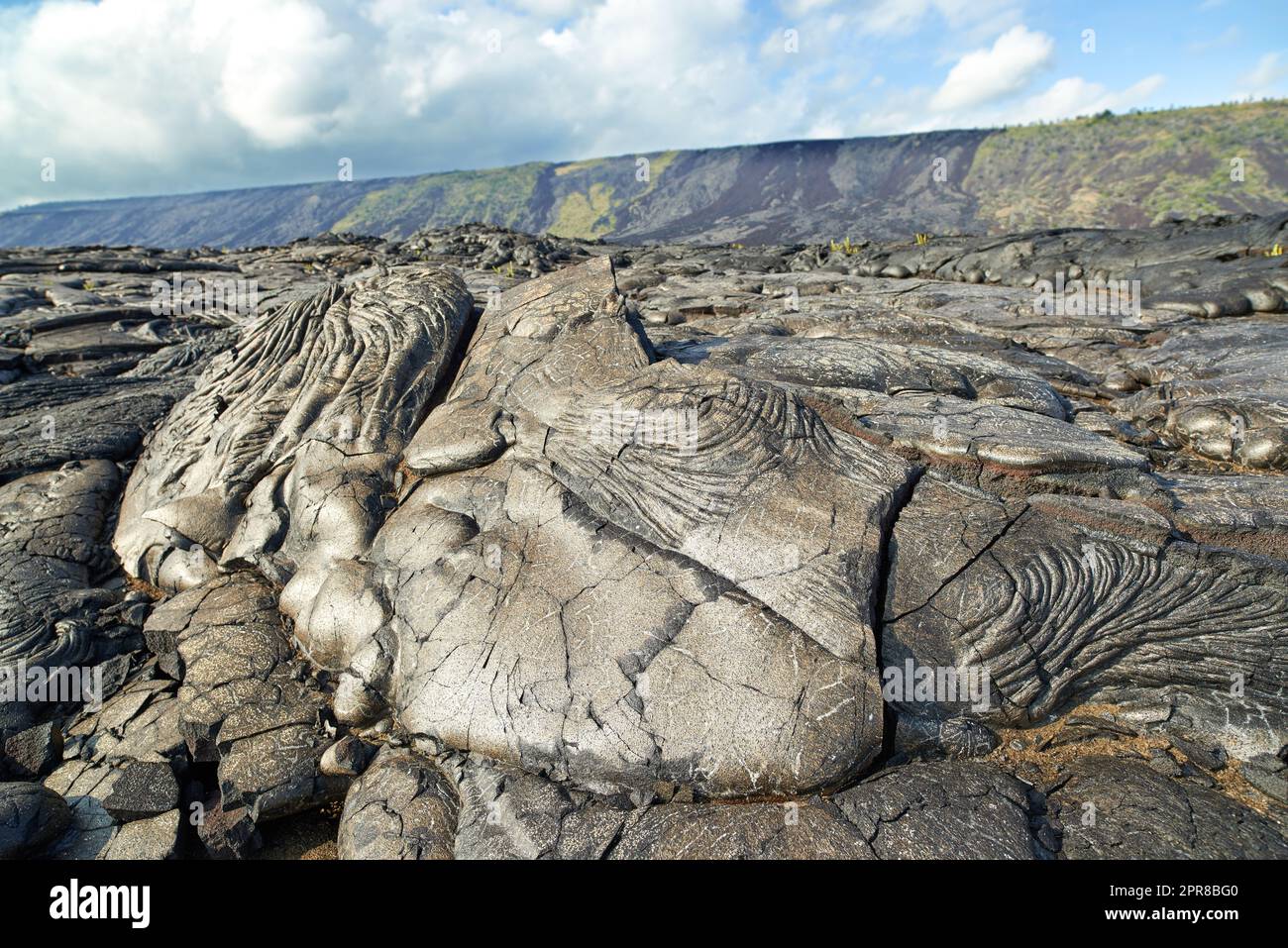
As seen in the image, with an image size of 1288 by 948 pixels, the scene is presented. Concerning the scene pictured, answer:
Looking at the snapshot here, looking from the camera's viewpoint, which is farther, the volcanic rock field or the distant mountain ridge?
the distant mountain ridge

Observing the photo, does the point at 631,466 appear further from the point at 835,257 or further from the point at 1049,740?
the point at 835,257

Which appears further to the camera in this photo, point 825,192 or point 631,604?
point 825,192

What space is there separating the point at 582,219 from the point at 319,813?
62368 millimetres

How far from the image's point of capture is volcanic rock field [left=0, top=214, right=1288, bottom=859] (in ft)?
10.7

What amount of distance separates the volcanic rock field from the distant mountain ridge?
34267 mm

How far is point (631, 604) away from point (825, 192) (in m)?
53.7

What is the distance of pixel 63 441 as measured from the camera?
260 inches

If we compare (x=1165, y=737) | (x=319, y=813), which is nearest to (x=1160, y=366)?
(x=1165, y=737)

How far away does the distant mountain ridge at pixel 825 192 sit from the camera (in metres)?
38.8

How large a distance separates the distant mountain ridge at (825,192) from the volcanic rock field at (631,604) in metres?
34.3

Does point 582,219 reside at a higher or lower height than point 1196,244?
higher

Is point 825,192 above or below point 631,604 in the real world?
above

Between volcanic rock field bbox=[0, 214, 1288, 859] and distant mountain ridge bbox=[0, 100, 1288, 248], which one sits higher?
distant mountain ridge bbox=[0, 100, 1288, 248]

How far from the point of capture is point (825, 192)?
50625mm
